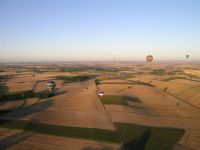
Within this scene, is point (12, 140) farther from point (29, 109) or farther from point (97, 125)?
point (29, 109)

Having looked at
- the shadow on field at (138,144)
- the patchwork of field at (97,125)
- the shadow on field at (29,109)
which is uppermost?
the shadow on field at (138,144)

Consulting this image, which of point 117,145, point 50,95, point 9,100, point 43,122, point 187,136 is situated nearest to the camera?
point 117,145

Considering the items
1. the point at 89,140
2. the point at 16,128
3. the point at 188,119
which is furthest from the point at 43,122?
the point at 188,119

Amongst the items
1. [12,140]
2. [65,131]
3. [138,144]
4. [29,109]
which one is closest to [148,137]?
[138,144]

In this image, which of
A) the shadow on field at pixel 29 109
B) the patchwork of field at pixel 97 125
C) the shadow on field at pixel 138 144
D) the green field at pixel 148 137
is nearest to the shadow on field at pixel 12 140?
the patchwork of field at pixel 97 125

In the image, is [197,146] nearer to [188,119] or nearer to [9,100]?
[188,119]

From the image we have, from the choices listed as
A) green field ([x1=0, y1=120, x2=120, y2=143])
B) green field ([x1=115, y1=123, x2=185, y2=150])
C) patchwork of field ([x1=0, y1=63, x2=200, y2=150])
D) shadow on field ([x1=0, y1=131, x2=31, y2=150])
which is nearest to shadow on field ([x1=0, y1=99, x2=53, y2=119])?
patchwork of field ([x1=0, y1=63, x2=200, y2=150])

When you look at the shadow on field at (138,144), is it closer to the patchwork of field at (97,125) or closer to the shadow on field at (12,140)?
the patchwork of field at (97,125)
